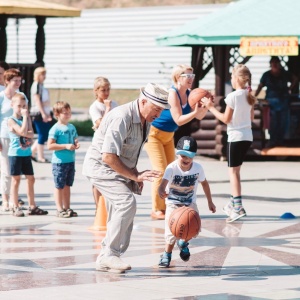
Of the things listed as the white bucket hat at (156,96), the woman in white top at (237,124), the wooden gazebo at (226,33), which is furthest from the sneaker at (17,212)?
the wooden gazebo at (226,33)

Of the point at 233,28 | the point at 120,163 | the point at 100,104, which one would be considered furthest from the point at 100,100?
the point at 233,28

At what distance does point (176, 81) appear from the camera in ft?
43.4

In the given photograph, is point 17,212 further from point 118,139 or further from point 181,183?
point 118,139

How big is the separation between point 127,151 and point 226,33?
12.2m

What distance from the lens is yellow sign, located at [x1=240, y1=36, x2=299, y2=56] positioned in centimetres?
2117

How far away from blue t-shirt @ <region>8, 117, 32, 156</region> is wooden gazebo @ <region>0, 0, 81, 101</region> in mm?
12389

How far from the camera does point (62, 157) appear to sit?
13.9m

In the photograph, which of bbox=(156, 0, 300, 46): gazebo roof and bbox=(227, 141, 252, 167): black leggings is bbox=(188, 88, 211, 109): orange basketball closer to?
bbox=(227, 141, 252, 167): black leggings

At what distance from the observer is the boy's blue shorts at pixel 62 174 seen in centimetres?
1381

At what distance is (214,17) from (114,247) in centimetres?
1356

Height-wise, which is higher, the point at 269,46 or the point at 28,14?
the point at 28,14

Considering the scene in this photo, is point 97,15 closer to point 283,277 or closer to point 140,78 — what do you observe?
point 140,78

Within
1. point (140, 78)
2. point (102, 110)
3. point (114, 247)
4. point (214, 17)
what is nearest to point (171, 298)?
point (114, 247)

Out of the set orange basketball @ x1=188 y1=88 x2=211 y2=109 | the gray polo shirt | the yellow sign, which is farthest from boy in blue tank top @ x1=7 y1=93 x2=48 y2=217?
the yellow sign
